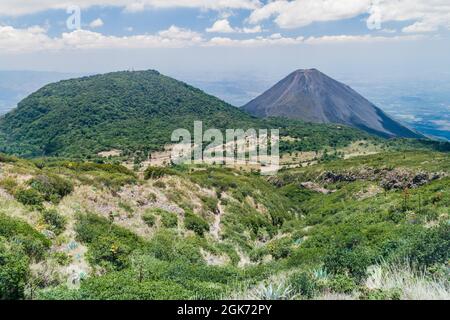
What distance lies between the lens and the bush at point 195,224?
2442cm

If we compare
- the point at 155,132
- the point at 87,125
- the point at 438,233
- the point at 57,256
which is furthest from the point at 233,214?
the point at 87,125

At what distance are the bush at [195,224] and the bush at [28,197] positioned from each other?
8.92m

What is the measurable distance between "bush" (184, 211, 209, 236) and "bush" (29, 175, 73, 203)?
7.28 m

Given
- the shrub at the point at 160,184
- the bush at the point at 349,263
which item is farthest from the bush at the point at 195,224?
the bush at the point at 349,263

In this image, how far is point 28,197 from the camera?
1848 cm

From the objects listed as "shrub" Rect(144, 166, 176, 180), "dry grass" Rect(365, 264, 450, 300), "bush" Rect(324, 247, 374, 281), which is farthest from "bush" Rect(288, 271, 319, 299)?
"shrub" Rect(144, 166, 176, 180)

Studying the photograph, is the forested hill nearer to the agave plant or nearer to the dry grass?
the dry grass

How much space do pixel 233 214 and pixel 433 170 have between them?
1056 inches

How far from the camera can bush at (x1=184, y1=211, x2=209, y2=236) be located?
80.1 ft

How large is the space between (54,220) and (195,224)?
975 cm

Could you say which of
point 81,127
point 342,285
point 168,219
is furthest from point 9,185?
point 81,127

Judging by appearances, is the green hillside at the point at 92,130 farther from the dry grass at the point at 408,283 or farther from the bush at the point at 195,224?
the dry grass at the point at 408,283

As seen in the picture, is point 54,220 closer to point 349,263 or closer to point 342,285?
point 349,263

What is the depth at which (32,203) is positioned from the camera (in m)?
18.4
